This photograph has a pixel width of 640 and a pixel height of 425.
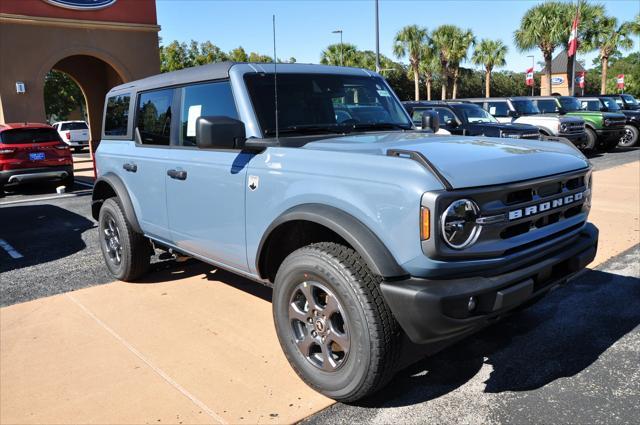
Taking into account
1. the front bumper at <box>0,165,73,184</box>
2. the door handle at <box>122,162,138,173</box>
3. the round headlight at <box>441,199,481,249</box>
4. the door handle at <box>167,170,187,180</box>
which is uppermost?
the door handle at <box>122,162,138,173</box>

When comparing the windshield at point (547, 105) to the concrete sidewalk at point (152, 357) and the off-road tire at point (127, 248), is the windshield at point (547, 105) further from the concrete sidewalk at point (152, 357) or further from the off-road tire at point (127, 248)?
the off-road tire at point (127, 248)

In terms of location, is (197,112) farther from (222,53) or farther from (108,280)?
(222,53)

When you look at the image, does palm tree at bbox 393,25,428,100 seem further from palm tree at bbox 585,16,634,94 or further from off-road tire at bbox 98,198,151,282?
off-road tire at bbox 98,198,151,282

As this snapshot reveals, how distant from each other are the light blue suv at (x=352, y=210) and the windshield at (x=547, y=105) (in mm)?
14062

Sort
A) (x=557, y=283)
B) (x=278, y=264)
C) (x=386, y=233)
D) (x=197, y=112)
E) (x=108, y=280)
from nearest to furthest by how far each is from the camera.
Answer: (x=386, y=233)
(x=557, y=283)
(x=278, y=264)
(x=197, y=112)
(x=108, y=280)

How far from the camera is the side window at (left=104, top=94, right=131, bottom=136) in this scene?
5234 millimetres

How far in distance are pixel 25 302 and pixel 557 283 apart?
14.7 ft

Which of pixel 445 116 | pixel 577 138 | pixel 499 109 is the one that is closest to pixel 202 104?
pixel 445 116

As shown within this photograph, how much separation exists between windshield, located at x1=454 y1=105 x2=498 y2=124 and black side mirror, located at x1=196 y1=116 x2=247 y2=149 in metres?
10.1

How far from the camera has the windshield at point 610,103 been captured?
20062 millimetres

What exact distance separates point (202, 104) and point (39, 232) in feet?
16.8

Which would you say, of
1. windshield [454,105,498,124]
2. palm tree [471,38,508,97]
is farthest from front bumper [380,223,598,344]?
palm tree [471,38,508,97]

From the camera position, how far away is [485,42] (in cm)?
5419

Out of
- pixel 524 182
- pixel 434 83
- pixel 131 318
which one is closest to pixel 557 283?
pixel 524 182
